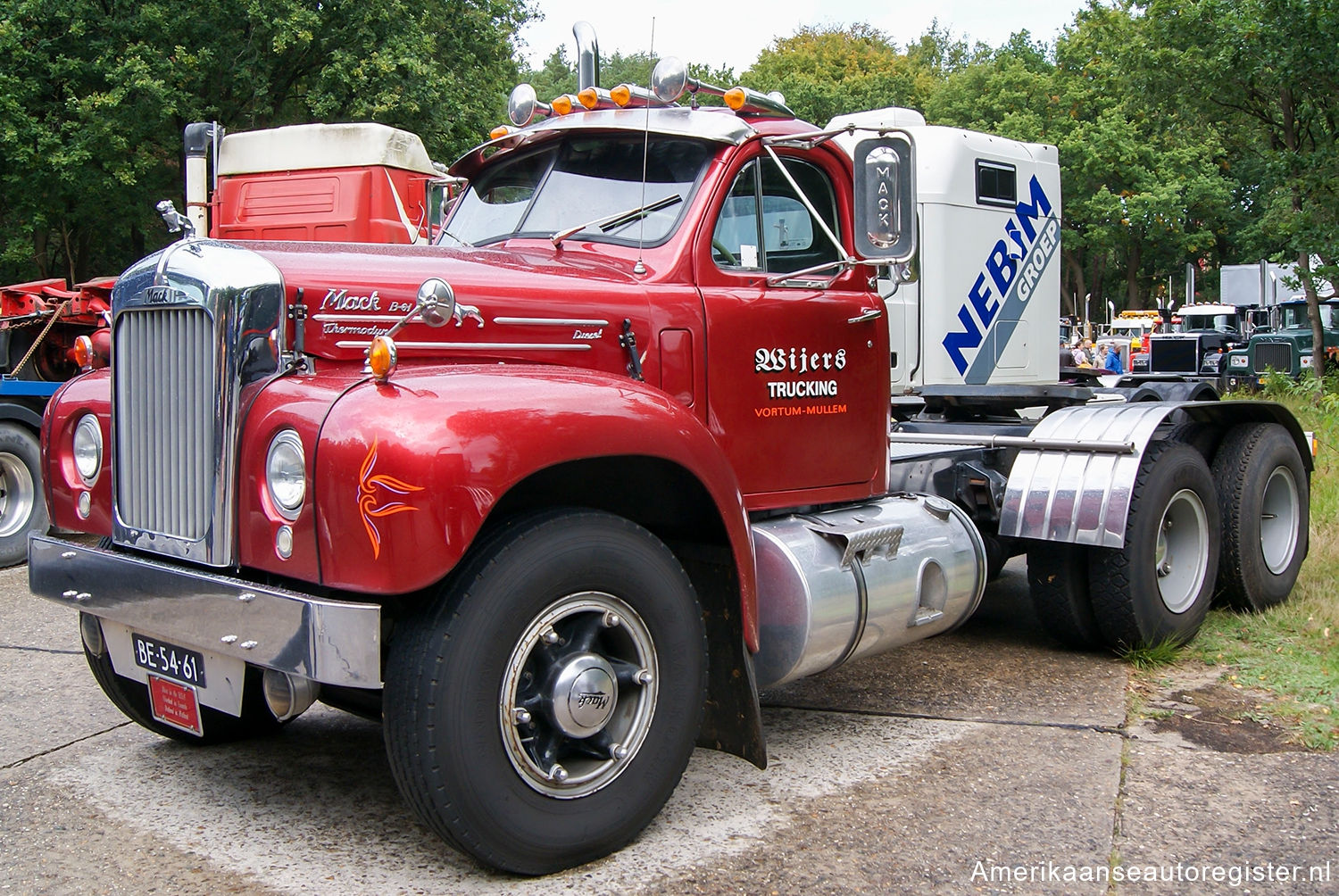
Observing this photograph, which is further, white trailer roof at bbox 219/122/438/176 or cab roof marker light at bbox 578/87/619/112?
white trailer roof at bbox 219/122/438/176

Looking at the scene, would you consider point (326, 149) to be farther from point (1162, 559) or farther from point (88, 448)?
point (1162, 559)

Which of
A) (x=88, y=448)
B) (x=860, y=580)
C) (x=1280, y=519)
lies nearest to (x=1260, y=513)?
(x=1280, y=519)

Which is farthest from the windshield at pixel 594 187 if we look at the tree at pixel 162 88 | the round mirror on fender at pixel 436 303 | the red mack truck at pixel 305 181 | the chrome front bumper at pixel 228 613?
the tree at pixel 162 88

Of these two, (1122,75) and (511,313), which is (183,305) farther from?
(1122,75)

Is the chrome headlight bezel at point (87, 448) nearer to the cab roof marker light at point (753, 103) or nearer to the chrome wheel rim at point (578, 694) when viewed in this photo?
the chrome wheel rim at point (578, 694)

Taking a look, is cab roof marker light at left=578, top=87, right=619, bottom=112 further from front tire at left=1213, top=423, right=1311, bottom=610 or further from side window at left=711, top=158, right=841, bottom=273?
front tire at left=1213, top=423, right=1311, bottom=610

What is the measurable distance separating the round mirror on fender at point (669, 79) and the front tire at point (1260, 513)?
3.68m

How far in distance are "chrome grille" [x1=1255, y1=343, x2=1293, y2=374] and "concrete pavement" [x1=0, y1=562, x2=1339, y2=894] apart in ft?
66.0

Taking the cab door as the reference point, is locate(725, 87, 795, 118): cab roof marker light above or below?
above

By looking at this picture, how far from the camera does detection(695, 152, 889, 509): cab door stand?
14.3 feet

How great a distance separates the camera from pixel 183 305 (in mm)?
3488

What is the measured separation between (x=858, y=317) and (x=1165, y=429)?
1.92m

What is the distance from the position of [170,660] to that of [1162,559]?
442 centimetres

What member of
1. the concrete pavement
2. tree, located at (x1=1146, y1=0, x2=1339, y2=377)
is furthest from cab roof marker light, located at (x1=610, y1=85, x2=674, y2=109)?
tree, located at (x1=1146, y1=0, x2=1339, y2=377)
